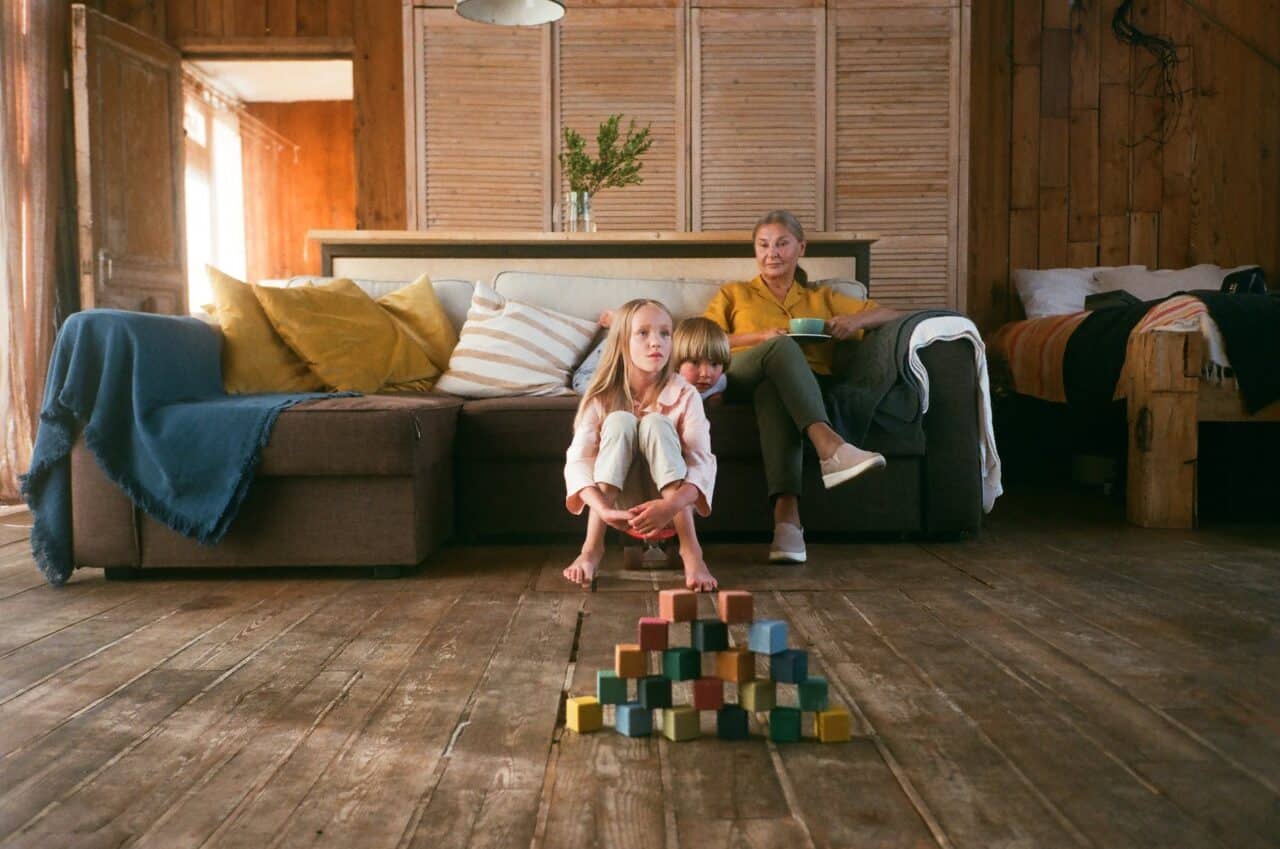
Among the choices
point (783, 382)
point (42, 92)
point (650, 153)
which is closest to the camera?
point (783, 382)

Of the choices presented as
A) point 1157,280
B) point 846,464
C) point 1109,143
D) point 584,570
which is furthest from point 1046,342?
point 584,570

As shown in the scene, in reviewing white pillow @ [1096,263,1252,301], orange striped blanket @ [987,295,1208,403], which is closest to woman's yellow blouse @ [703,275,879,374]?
orange striped blanket @ [987,295,1208,403]

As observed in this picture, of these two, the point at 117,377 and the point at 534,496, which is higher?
the point at 117,377

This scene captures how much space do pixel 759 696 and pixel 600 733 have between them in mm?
206

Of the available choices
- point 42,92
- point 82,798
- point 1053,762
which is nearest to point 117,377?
point 82,798

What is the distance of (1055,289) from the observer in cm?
513

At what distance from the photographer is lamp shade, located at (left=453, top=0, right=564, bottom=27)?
3.76 metres

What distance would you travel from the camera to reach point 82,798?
1170 mm

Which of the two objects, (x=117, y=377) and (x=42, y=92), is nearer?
(x=117, y=377)

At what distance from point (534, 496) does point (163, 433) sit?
3.10ft

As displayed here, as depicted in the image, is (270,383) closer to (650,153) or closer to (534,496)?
(534,496)

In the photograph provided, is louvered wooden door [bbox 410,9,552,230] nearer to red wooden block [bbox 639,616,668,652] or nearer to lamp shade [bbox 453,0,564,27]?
lamp shade [bbox 453,0,564,27]

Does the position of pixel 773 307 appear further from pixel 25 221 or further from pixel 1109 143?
pixel 1109 143

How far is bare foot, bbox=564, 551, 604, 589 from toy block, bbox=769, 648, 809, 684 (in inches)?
41.2
